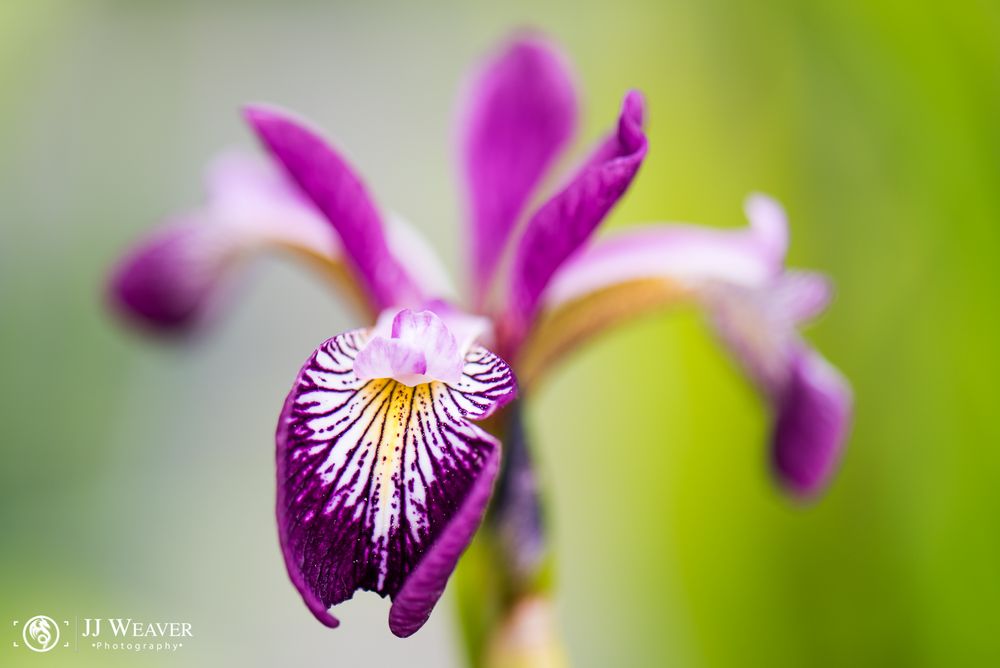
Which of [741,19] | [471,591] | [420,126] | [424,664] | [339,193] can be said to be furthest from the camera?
[420,126]

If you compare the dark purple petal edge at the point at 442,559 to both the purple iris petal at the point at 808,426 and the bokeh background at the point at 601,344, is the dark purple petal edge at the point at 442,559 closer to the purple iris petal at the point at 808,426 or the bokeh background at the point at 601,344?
the purple iris petal at the point at 808,426

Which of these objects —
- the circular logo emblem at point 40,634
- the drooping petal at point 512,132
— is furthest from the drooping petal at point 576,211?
the circular logo emblem at point 40,634

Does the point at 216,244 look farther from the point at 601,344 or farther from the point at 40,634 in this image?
the point at 601,344

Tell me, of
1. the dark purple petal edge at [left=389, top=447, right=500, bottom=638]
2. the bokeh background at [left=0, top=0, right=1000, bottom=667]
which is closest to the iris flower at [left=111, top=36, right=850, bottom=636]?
the dark purple petal edge at [left=389, top=447, right=500, bottom=638]

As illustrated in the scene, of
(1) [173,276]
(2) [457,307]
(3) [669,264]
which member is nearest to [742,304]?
(3) [669,264]

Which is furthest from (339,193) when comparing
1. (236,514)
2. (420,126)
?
(420,126)

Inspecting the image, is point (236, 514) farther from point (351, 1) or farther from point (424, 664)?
point (351, 1)

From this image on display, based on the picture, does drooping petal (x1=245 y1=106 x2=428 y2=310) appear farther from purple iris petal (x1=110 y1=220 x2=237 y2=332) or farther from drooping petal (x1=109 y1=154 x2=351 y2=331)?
purple iris petal (x1=110 y1=220 x2=237 y2=332)
